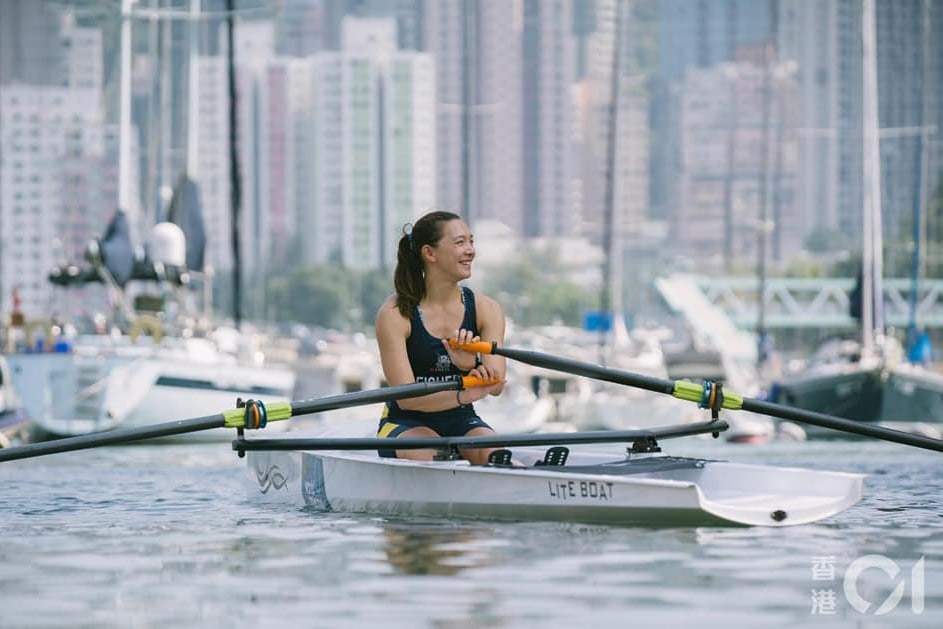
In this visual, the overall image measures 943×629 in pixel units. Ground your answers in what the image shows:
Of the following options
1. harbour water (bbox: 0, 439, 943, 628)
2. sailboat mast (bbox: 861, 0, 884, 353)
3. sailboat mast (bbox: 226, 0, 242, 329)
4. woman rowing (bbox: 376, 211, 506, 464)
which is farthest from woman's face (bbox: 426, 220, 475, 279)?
sailboat mast (bbox: 861, 0, 884, 353)

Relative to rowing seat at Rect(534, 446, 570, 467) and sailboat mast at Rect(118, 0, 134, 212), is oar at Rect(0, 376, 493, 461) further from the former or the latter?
sailboat mast at Rect(118, 0, 134, 212)

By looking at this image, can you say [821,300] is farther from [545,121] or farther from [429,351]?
[429,351]

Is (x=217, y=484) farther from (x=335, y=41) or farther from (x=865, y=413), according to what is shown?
(x=335, y=41)

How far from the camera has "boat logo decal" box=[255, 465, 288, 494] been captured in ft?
36.8

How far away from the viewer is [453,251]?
995 centimetres

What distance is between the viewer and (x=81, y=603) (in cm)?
703

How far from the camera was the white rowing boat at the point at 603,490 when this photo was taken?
349 inches

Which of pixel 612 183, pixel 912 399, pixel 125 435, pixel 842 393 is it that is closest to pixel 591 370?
pixel 125 435

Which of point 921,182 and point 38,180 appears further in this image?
point 38,180

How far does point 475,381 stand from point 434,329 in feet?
1.63

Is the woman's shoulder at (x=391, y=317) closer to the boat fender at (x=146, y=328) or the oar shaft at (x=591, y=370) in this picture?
the oar shaft at (x=591, y=370)

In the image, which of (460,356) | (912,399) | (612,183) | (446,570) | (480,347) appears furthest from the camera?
(612,183)

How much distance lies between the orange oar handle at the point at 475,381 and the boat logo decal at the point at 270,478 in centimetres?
186

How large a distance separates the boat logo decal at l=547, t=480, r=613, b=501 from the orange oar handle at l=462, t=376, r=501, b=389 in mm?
879
